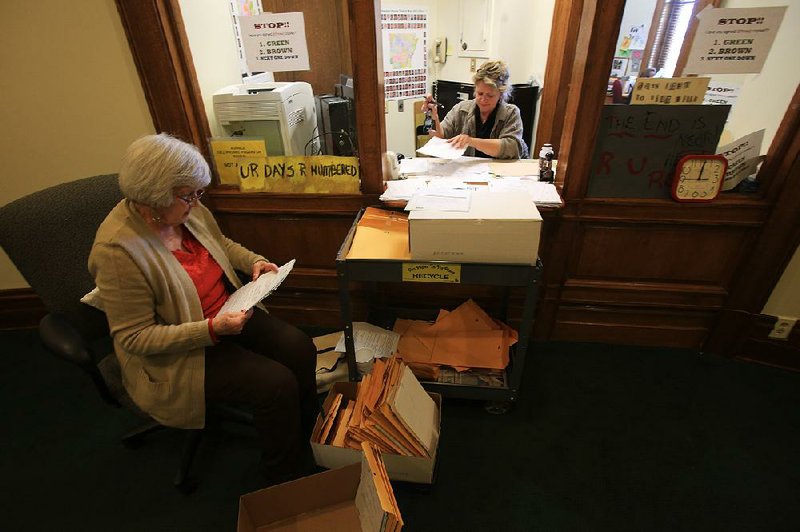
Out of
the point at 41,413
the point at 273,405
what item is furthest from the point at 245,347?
the point at 41,413

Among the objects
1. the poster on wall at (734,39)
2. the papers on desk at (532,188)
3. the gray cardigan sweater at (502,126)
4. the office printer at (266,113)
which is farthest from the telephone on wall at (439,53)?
the poster on wall at (734,39)

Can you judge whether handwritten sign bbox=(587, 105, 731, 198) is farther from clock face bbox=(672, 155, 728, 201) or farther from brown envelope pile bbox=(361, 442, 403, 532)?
brown envelope pile bbox=(361, 442, 403, 532)

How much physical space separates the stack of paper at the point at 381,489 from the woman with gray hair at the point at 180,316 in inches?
11.4

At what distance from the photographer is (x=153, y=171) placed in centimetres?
105

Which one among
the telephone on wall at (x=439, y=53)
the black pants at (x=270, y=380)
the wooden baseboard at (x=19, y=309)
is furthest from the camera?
the telephone on wall at (x=439, y=53)

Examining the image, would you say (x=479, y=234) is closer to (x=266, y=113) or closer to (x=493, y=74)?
(x=266, y=113)

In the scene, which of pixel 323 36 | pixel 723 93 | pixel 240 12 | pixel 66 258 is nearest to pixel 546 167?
pixel 723 93

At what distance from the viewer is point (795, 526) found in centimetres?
130

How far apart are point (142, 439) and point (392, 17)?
3.22m

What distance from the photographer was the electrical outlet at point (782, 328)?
1792 mm

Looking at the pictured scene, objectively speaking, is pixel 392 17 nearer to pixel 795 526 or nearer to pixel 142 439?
pixel 142 439

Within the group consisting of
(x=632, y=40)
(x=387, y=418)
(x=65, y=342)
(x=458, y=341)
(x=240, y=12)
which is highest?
(x=240, y=12)

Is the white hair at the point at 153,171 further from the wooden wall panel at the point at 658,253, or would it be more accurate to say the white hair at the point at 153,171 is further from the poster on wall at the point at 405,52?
the poster on wall at the point at 405,52

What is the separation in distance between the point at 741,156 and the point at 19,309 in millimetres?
3515
